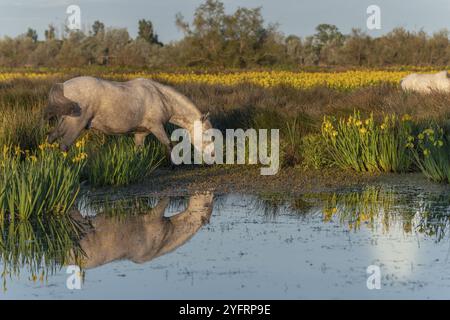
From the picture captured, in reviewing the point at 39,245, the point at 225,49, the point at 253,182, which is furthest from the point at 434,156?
the point at 225,49

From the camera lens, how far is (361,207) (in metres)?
11.3

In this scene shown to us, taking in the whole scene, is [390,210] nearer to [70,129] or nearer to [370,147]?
[370,147]

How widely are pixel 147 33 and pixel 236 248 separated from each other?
7765 cm

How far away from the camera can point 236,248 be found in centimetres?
889

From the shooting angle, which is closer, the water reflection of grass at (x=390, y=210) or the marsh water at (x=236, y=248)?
the marsh water at (x=236, y=248)

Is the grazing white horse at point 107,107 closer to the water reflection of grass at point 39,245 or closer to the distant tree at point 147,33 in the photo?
the water reflection of grass at point 39,245

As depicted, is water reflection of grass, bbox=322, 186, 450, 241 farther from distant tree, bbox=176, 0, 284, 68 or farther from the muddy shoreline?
distant tree, bbox=176, 0, 284, 68

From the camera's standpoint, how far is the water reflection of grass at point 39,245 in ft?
26.7

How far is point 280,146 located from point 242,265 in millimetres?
7379

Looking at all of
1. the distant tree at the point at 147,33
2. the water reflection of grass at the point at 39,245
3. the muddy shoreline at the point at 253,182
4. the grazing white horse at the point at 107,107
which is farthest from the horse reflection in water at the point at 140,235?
the distant tree at the point at 147,33

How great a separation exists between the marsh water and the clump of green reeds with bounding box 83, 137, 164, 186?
1.03 metres

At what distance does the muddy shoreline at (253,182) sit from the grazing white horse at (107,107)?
2.94ft
